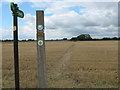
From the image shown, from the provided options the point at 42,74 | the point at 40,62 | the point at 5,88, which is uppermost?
the point at 40,62

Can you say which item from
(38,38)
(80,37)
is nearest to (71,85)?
→ (38,38)

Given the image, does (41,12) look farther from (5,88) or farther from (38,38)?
(5,88)

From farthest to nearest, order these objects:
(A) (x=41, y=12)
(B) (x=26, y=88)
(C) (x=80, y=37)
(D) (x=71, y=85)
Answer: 1. (C) (x=80, y=37)
2. (D) (x=71, y=85)
3. (B) (x=26, y=88)
4. (A) (x=41, y=12)

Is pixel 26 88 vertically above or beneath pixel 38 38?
beneath

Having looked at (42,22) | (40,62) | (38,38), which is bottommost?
(40,62)

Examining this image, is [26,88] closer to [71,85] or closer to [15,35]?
[71,85]

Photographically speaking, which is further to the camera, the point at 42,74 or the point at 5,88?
the point at 5,88

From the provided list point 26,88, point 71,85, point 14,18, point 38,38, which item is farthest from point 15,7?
point 71,85

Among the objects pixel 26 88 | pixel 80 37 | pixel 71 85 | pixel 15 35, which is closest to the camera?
pixel 15 35

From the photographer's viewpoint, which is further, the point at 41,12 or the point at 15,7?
the point at 15,7

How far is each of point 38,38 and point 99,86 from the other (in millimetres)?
2649

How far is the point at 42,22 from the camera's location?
3.90 meters

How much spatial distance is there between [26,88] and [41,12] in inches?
94.7

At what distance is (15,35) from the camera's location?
417cm
